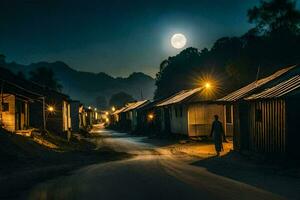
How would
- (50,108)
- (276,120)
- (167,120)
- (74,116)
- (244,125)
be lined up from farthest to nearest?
→ (74,116)
(167,120)
(50,108)
(244,125)
(276,120)

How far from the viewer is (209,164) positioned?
17.4 meters

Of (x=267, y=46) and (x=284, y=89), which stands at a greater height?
(x=267, y=46)

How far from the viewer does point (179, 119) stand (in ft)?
128

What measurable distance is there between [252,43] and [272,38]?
328 cm

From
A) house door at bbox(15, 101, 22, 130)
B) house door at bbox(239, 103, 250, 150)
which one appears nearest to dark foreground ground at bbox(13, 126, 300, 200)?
house door at bbox(239, 103, 250, 150)

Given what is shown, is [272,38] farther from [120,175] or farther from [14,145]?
[120,175]

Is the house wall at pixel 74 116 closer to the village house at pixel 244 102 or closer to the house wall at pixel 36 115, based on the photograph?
the house wall at pixel 36 115

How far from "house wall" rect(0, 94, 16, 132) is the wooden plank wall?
19.0 m

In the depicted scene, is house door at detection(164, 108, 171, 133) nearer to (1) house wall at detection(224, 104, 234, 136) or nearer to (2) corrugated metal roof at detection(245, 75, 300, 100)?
(1) house wall at detection(224, 104, 234, 136)

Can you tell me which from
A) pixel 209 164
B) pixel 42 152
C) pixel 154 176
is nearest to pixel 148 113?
pixel 42 152

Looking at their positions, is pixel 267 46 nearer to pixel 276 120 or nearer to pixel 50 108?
pixel 50 108

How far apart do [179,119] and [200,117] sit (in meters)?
3.54

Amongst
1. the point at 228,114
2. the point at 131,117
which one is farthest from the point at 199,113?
the point at 131,117

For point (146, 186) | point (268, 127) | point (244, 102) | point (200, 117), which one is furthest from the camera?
point (200, 117)
